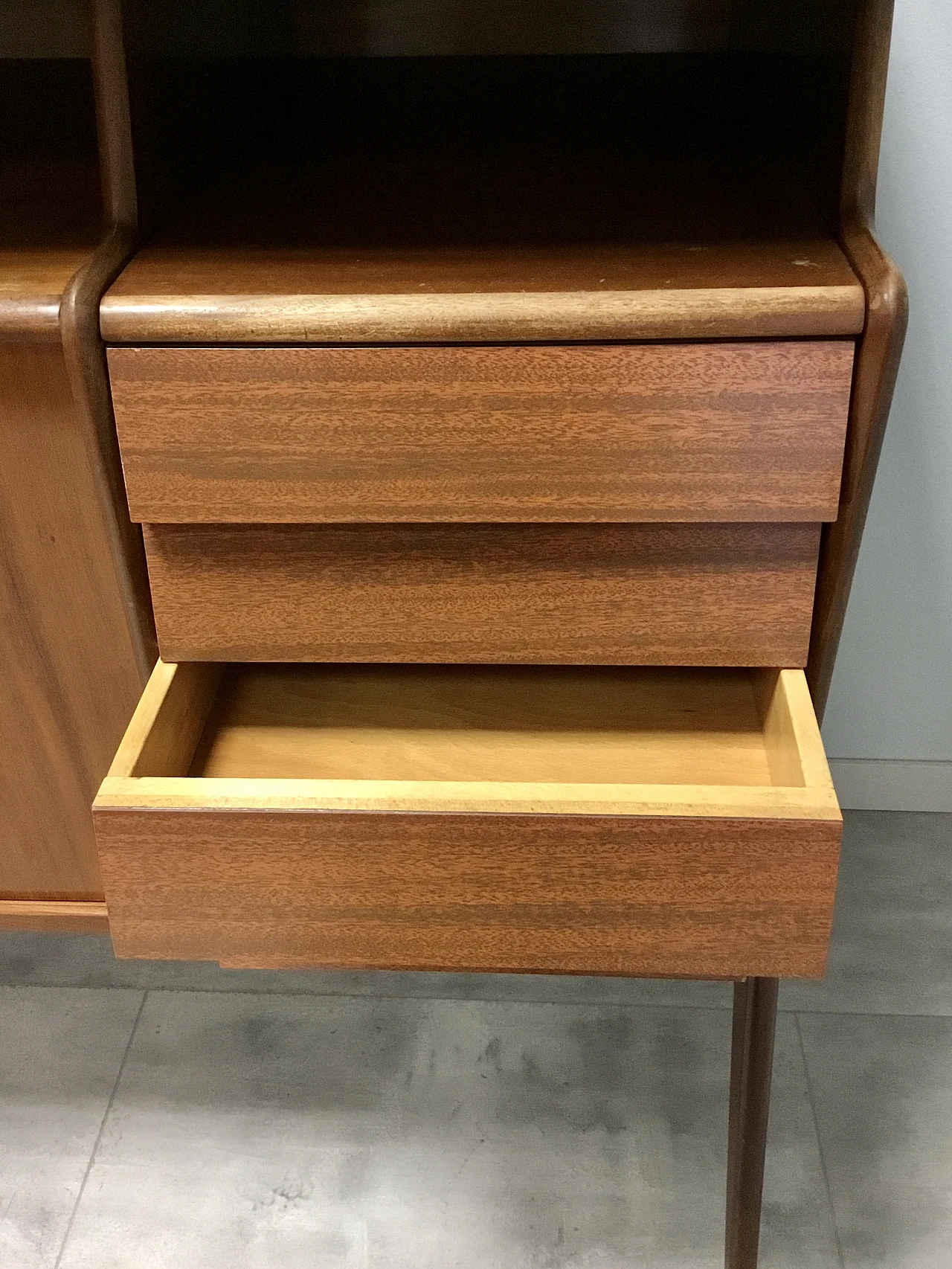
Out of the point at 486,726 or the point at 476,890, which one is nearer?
the point at 476,890

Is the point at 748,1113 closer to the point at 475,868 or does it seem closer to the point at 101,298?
the point at 475,868

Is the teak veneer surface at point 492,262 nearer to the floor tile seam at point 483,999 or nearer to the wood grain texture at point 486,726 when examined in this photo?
the wood grain texture at point 486,726

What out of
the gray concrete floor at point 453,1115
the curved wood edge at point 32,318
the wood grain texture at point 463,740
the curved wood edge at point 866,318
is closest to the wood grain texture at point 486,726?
the wood grain texture at point 463,740

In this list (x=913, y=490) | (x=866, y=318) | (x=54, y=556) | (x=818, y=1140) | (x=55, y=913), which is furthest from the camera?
(x=913, y=490)

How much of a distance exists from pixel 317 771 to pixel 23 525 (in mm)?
215

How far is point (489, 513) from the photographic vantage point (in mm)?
568

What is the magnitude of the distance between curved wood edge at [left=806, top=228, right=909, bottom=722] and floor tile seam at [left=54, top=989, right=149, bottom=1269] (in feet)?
2.38

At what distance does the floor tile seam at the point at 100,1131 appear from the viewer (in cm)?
90

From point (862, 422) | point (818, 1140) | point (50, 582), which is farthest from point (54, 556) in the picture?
point (818, 1140)

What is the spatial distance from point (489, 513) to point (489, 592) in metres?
0.06

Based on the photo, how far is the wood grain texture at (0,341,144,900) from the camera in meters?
0.60

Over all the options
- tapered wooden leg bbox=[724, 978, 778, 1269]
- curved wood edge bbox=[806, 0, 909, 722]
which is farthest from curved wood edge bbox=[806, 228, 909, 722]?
tapered wooden leg bbox=[724, 978, 778, 1269]

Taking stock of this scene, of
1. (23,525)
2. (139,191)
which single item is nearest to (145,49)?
(139,191)

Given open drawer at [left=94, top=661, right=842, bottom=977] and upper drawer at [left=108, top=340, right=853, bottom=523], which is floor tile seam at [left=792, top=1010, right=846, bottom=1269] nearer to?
open drawer at [left=94, top=661, right=842, bottom=977]
